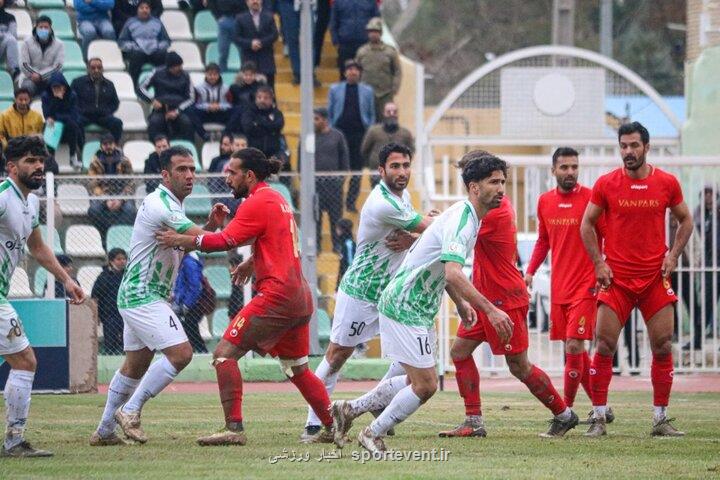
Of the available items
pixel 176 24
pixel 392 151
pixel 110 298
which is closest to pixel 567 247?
pixel 392 151

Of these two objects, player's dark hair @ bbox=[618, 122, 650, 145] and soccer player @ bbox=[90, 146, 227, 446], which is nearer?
soccer player @ bbox=[90, 146, 227, 446]

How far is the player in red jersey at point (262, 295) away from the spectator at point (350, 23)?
13.2 meters

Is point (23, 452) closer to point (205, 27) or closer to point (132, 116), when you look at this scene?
point (132, 116)

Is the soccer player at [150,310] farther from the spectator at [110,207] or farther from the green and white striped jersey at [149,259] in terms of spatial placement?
the spectator at [110,207]

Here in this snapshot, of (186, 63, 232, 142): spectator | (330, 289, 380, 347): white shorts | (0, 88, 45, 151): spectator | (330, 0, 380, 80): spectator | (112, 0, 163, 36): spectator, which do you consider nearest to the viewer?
(330, 289, 380, 347): white shorts

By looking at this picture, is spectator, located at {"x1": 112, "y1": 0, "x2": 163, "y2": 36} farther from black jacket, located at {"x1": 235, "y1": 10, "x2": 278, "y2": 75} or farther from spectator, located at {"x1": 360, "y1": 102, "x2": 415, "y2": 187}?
spectator, located at {"x1": 360, "y1": 102, "x2": 415, "y2": 187}

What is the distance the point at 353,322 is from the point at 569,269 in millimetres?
2466

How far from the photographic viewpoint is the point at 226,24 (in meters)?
24.6

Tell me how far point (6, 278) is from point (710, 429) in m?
5.76

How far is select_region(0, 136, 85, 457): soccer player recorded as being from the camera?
10.5 m

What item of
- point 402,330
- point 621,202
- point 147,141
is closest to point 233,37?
point 147,141

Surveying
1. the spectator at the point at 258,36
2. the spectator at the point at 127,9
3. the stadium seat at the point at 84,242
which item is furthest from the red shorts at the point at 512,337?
the spectator at the point at 127,9

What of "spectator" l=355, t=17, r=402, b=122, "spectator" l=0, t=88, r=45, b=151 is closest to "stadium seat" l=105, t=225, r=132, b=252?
"spectator" l=0, t=88, r=45, b=151

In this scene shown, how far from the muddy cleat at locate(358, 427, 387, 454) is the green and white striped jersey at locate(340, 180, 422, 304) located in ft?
5.29
